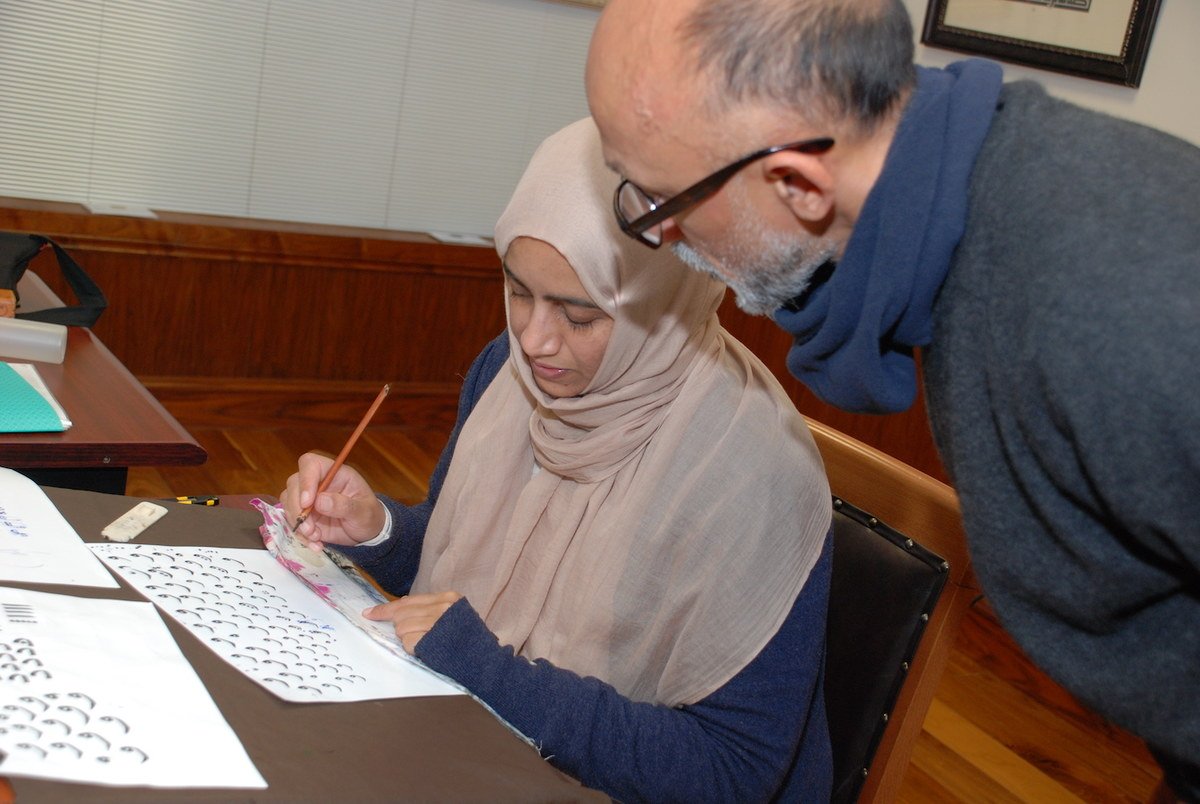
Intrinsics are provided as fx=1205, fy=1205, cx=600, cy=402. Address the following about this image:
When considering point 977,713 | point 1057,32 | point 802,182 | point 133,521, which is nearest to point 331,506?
point 133,521

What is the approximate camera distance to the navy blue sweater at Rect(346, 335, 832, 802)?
47.6 inches

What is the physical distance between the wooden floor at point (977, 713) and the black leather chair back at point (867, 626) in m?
1.07

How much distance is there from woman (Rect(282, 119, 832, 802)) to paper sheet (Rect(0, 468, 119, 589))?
0.27m

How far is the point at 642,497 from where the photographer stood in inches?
56.1

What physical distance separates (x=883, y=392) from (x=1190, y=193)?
257 mm

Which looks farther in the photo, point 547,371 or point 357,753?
point 547,371

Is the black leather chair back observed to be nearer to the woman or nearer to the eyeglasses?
the woman

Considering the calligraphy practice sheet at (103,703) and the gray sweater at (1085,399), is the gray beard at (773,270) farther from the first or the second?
the calligraphy practice sheet at (103,703)

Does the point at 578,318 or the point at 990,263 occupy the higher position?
the point at 990,263

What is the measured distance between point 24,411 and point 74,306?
2.05 ft

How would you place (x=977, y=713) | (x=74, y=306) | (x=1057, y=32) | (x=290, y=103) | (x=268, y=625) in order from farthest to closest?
1. (x=290, y=103)
2. (x=1057, y=32)
3. (x=977, y=713)
4. (x=74, y=306)
5. (x=268, y=625)

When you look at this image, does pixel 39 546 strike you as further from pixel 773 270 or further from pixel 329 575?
pixel 773 270

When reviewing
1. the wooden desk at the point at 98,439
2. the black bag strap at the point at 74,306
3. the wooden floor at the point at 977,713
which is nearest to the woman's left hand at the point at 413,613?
the wooden desk at the point at 98,439

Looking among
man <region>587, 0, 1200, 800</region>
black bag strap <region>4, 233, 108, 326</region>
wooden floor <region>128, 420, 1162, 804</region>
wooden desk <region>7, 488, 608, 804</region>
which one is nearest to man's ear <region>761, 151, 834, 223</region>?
man <region>587, 0, 1200, 800</region>
